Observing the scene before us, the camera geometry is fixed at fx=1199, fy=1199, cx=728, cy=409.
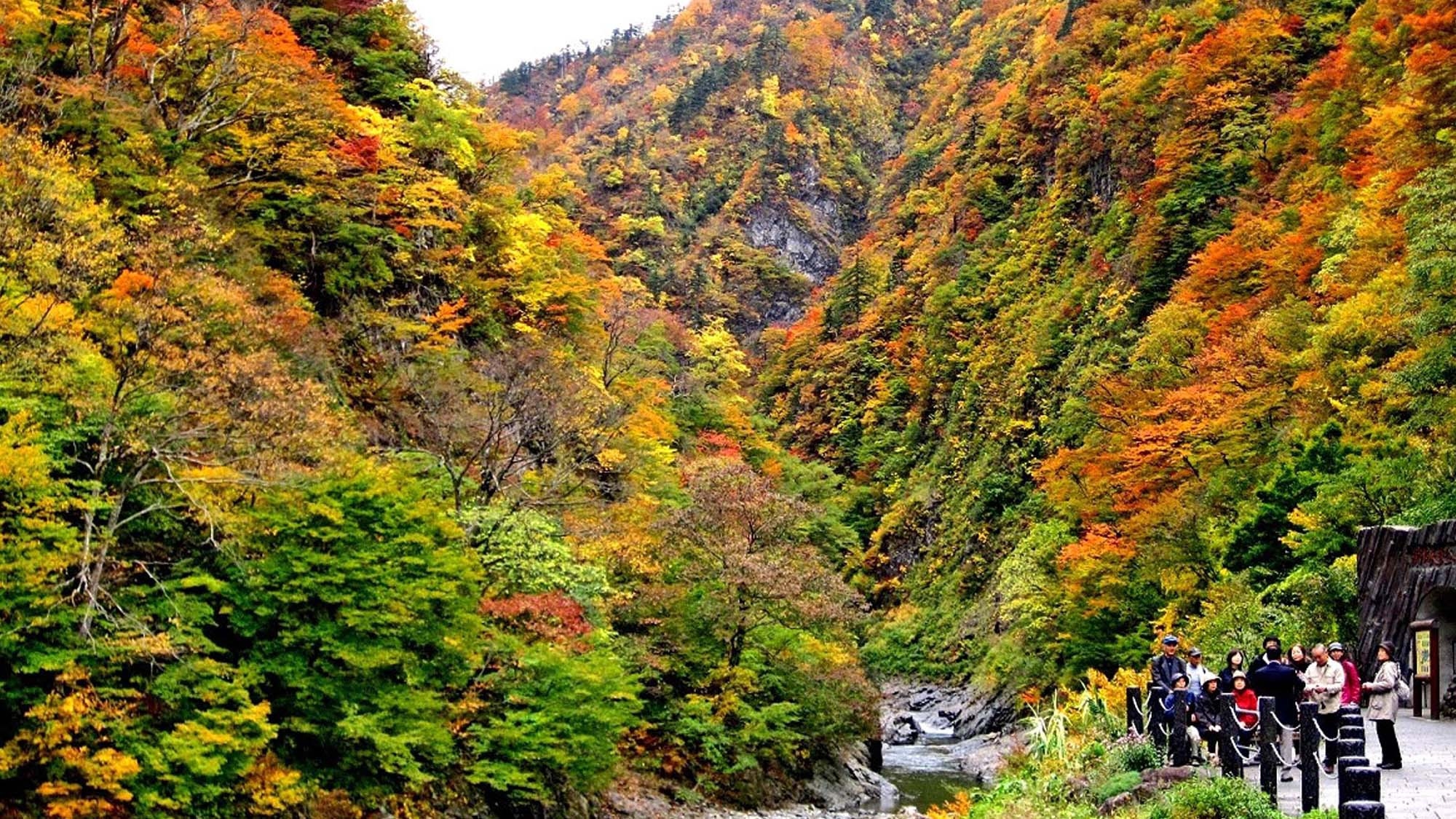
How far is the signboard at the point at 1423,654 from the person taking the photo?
2033cm

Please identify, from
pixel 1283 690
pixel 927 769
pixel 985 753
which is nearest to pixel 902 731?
pixel 927 769

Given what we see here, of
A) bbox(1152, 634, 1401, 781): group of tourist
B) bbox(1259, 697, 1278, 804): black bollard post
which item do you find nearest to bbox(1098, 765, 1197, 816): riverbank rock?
bbox(1152, 634, 1401, 781): group of tourist

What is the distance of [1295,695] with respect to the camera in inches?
555

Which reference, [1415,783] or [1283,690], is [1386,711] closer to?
[1415,783]

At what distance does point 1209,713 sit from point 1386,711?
2.05m

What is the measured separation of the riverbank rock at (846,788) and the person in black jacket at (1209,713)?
23.2 m

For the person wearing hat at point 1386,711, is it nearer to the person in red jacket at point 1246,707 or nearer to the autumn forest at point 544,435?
the person in red jacket at point 1246,707

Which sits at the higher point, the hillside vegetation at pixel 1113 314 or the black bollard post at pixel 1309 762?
the hillside vegetation at pixel 1113 314

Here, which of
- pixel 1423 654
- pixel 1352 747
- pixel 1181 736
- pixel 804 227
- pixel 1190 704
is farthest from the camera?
pixel 804 227

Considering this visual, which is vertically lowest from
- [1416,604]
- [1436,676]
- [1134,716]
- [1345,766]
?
[1134,716]

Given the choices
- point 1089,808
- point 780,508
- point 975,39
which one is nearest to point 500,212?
point 780,508

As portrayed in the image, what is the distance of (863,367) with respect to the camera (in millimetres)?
90438

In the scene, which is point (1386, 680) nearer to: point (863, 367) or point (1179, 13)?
point (1179, 13)

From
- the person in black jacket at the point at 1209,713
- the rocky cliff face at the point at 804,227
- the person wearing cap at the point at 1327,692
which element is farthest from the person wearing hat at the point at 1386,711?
the rocky cliff face at the point at 804,227
